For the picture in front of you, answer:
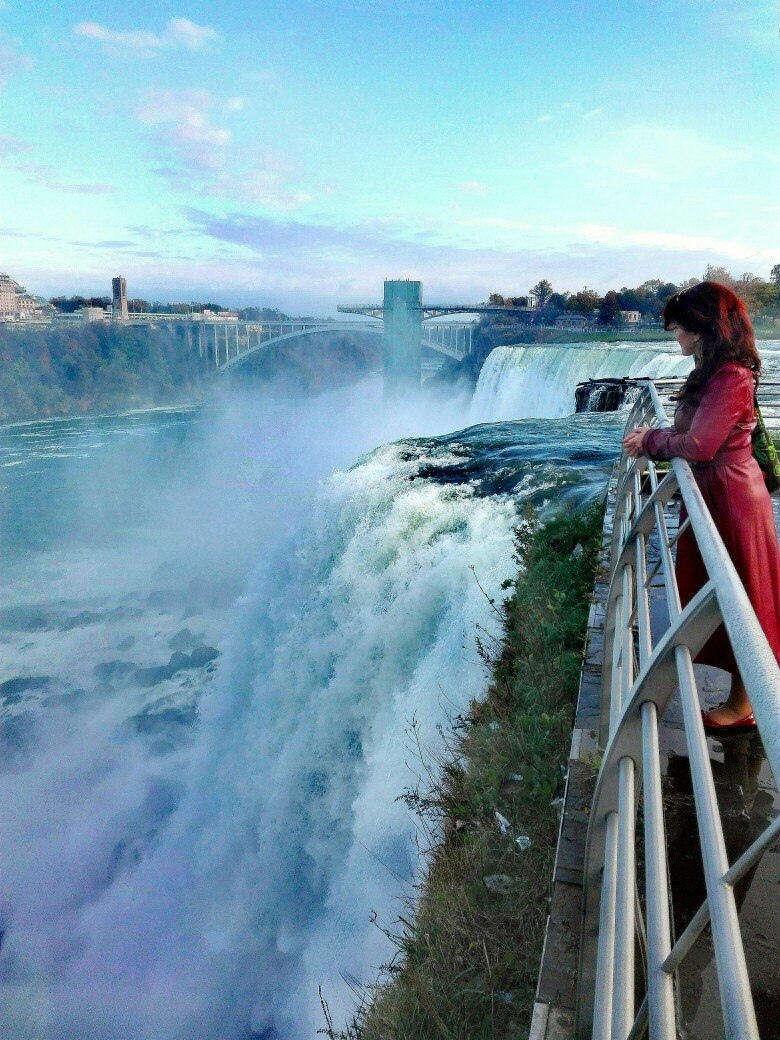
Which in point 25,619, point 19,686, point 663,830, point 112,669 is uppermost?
point 663,830

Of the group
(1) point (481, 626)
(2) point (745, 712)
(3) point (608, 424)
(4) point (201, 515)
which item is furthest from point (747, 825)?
(4) point (201, 515)

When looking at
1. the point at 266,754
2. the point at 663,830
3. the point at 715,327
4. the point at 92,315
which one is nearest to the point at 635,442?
the point at 715,327

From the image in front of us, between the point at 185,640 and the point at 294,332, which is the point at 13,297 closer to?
the point at 294,332

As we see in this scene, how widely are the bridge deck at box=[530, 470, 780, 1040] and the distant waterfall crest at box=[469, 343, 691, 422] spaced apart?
42.6 feet

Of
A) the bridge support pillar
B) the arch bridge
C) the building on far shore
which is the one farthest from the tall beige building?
the bridge support pillar

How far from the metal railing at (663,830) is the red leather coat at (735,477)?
0.29m

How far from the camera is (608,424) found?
12453 mm

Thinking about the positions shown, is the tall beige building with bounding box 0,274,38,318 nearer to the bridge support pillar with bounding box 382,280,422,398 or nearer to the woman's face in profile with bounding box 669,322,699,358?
the bridge support pillar with bounding box 382,280,422,398

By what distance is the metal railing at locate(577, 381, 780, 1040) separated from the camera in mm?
768

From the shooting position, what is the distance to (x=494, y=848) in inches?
120

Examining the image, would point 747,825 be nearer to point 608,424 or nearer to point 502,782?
point 502,782

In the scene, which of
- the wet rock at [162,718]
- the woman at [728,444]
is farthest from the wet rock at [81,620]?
the woman at [728,444]

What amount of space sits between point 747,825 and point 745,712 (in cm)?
50

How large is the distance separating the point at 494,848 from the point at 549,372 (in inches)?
801
